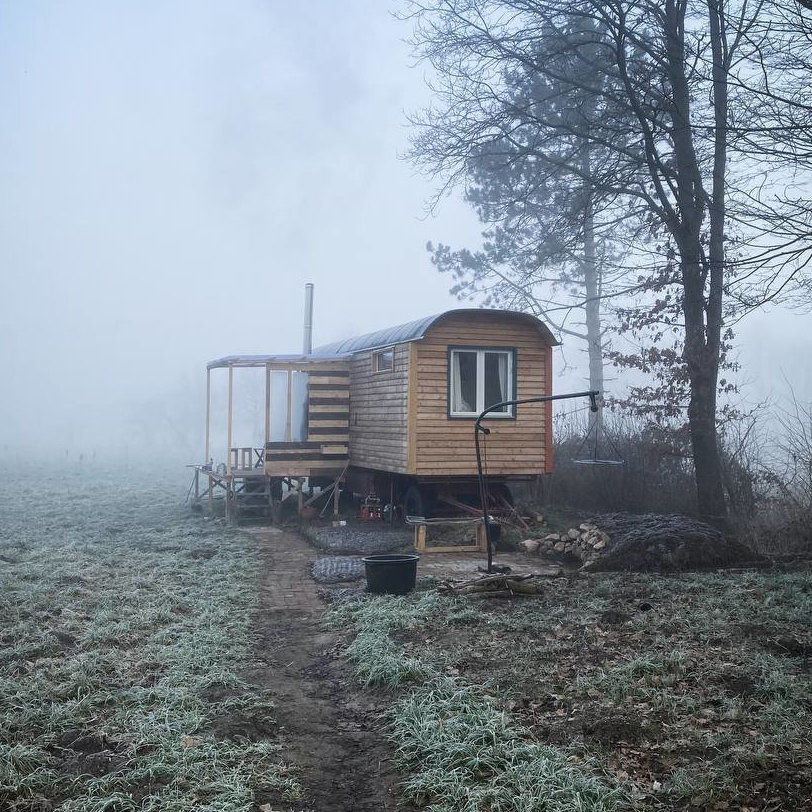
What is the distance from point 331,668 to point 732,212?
247 inches

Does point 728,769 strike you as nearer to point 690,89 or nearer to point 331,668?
point 331,668

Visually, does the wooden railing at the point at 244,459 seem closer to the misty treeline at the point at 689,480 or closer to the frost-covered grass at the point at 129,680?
the frost-covered grass at the point at 129,680

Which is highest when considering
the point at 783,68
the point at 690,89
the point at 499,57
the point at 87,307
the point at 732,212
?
the point at 87,307

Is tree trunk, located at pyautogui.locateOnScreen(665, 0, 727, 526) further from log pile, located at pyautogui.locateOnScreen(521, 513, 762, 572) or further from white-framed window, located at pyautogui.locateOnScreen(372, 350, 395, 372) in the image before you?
white-framed window, located at pyautogui.locateOnScreen(372, 350, 395, 372)

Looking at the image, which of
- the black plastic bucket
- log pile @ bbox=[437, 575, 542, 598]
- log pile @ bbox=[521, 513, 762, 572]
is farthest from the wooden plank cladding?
log pile @ bbox=[437, 575, 542, 598]

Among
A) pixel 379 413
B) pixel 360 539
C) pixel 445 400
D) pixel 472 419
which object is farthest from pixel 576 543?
pixel 379 413

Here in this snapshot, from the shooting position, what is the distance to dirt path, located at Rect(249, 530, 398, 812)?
4.10m

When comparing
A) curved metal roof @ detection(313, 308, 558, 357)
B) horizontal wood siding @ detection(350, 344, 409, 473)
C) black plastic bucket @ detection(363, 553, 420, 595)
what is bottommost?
black plastic bucket @ detection(363, 553, 420, 595)

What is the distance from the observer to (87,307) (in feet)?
531

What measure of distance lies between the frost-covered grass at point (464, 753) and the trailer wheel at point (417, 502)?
7077 mm

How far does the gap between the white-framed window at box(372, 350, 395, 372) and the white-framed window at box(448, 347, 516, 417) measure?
3.88ft

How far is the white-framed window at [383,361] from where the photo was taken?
13.7 metres

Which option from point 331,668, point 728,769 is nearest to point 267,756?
point 331,668

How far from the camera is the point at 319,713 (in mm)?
5215
